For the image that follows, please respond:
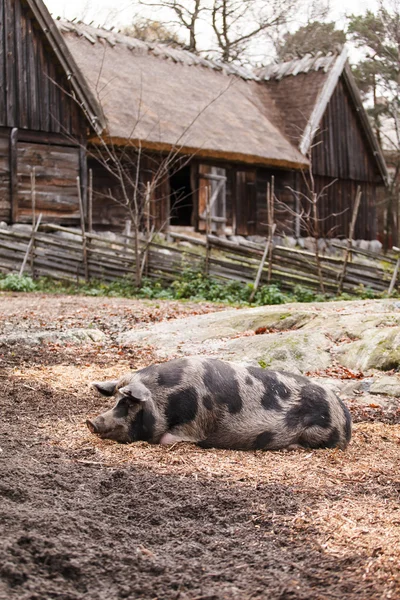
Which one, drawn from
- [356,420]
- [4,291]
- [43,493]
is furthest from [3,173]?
[43,493]

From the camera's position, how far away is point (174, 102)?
20.1 m

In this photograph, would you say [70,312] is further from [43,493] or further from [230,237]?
[230,237]

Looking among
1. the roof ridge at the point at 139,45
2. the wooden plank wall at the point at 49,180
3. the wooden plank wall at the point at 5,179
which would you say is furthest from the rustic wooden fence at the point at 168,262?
the roof ridge at the point at 139,45

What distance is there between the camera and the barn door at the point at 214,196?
2027cm

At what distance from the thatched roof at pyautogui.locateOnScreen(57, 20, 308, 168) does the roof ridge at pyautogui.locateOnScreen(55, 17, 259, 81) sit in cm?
3

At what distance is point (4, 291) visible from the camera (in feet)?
44.7

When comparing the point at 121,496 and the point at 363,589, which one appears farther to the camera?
the point at 121,496

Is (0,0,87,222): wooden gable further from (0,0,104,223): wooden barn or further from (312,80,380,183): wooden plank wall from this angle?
(312,80,380,183): wooden plank wall

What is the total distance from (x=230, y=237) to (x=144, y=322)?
38.1ft

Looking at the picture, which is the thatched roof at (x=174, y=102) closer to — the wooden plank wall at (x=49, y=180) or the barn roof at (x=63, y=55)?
the barn roof at (x=63, y=55)

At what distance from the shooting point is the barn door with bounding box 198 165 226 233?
20.3m

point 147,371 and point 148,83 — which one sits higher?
point 148,83

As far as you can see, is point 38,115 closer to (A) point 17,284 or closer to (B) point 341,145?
(A) point 17,284

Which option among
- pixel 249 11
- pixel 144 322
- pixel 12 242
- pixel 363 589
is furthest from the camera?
pixel 249 11
